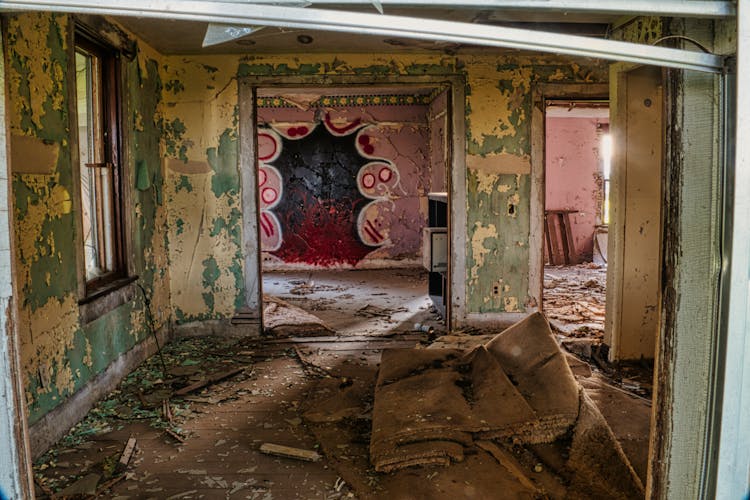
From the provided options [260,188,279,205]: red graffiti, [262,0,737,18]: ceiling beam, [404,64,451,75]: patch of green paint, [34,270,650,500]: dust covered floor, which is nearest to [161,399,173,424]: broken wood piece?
[34,270,650,500]: dust covered floor

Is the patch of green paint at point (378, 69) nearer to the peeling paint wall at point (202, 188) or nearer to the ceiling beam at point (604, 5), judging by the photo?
the peeling paint wall at point (202, 188)

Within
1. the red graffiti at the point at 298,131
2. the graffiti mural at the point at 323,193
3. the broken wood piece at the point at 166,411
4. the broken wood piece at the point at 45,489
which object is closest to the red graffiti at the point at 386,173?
the graffiti mural at the point at 323,193

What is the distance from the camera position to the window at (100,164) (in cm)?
448

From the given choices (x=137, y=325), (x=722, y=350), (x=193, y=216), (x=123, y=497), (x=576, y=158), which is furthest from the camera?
(x=576, y=158)

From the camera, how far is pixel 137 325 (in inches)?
191

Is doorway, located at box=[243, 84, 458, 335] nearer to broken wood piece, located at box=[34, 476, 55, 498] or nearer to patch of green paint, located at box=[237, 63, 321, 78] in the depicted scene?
patch of green paint, located at box=[237, 63, 321, 78]

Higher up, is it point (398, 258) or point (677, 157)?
point (677, 157)

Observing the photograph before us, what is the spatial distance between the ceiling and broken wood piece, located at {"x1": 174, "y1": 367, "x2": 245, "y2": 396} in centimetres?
269

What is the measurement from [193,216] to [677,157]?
16.2ft

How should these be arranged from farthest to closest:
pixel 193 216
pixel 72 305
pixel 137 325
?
pixel 193 216, pixel 137 325, pixel 72 305

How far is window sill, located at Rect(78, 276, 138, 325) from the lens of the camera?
389 cm

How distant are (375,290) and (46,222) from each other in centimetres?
543

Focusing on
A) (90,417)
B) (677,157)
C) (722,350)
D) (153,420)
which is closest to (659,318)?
(722,350)

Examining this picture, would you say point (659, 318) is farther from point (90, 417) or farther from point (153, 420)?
point (90, 417)
